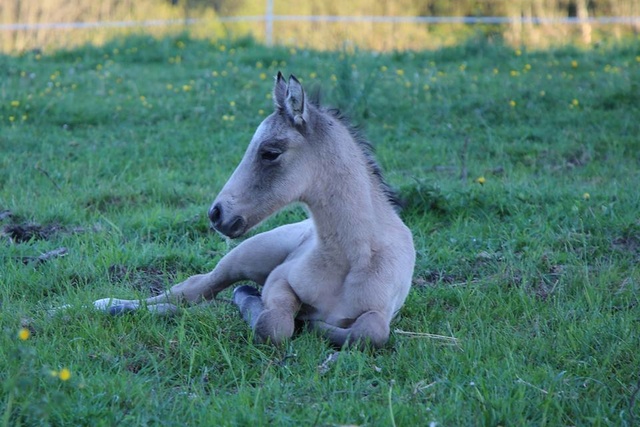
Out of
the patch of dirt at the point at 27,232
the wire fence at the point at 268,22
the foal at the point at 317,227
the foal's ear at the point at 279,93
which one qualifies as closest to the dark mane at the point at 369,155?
the foal at the point at 317,227

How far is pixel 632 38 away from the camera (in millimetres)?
14703

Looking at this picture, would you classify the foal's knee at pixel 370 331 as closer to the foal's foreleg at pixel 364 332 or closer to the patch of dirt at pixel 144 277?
the foal's foreleg at pixel 364 332

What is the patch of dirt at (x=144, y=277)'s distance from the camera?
574cm

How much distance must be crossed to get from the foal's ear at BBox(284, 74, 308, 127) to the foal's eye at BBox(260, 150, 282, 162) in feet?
0.74

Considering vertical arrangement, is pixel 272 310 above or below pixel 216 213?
below

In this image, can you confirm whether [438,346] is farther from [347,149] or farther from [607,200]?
[607,200]

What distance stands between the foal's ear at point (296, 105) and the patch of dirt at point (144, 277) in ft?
5.36

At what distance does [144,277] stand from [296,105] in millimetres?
1905

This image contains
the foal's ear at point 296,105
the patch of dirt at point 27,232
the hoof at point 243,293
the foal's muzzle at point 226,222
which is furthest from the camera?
the patch of dirt at point 27,232

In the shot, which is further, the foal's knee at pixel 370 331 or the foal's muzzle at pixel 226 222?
the foal's muzzle at pixel 226 222

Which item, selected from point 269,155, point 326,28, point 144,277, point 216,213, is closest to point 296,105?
point 269,155

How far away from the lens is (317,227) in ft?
16.0

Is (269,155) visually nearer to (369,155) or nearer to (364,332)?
(369,155)

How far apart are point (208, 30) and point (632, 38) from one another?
7764mm
